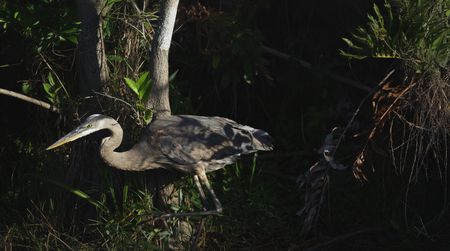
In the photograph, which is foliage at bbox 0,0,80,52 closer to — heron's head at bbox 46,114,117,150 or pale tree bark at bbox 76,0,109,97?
pale tree bark at bbox 76,0,109,97

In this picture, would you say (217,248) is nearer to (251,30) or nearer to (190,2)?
(251,30)

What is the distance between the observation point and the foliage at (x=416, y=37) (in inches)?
227

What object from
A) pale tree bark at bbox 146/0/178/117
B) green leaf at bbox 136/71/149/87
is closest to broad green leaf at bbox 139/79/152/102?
green leaf at bbox 136/71/149/87

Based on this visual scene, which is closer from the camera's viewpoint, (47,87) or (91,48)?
(91,48)

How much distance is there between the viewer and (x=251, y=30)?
6730 mm

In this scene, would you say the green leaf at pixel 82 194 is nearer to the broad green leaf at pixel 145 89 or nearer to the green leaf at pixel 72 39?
the broad green leaf at pixel 145 89

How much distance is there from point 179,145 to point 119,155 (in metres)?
0.46

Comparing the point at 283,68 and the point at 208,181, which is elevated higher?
the point at 283,68

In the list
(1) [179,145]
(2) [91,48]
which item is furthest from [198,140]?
(2) [91,48]

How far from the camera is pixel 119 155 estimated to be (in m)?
6.02

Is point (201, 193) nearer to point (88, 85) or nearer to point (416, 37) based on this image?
point (88, 85)

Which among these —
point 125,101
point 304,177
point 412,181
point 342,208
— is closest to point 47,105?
point 125,101

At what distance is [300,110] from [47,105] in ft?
7.86

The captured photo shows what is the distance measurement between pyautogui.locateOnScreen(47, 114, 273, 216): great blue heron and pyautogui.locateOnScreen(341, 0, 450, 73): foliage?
3.82 feet
